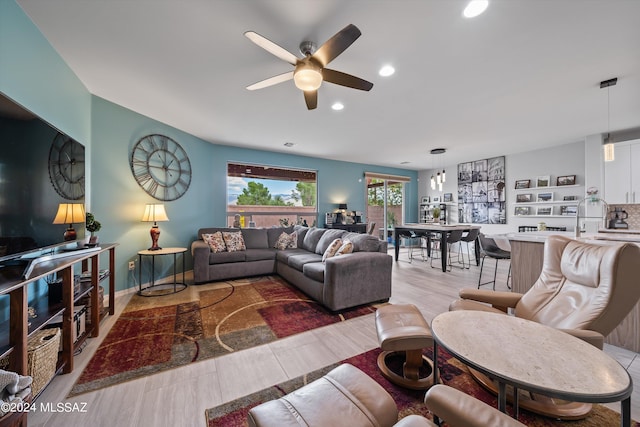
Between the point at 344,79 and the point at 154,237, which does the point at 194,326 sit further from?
the point at 344,79

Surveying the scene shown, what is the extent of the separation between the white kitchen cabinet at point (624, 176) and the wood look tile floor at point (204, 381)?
3696 millimetres

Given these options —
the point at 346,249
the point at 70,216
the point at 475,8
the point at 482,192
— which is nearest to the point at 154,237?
the point at 70,216

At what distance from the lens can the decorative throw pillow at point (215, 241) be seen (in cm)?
405

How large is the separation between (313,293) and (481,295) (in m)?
1.81

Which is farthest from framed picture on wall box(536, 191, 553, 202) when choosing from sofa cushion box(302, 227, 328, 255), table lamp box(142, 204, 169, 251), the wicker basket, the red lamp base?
the wicker basket

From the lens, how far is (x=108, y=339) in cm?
221

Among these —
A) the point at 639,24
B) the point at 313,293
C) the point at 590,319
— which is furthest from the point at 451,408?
the point at 639,24

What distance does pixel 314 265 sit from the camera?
310 cm

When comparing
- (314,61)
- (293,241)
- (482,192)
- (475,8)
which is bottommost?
(293,241)

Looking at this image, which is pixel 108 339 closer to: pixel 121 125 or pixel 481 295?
pixel 121 125

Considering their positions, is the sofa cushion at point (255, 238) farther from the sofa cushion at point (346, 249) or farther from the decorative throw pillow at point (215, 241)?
the sofa cushion at point (346, 249)

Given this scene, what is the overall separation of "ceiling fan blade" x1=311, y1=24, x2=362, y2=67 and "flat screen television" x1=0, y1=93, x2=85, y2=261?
1.92m

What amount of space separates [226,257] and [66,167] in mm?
2305

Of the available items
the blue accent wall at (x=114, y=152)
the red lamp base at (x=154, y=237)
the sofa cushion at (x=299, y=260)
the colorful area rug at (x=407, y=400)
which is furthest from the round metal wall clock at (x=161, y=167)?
the colorful area rug at (x=407, y=400)
